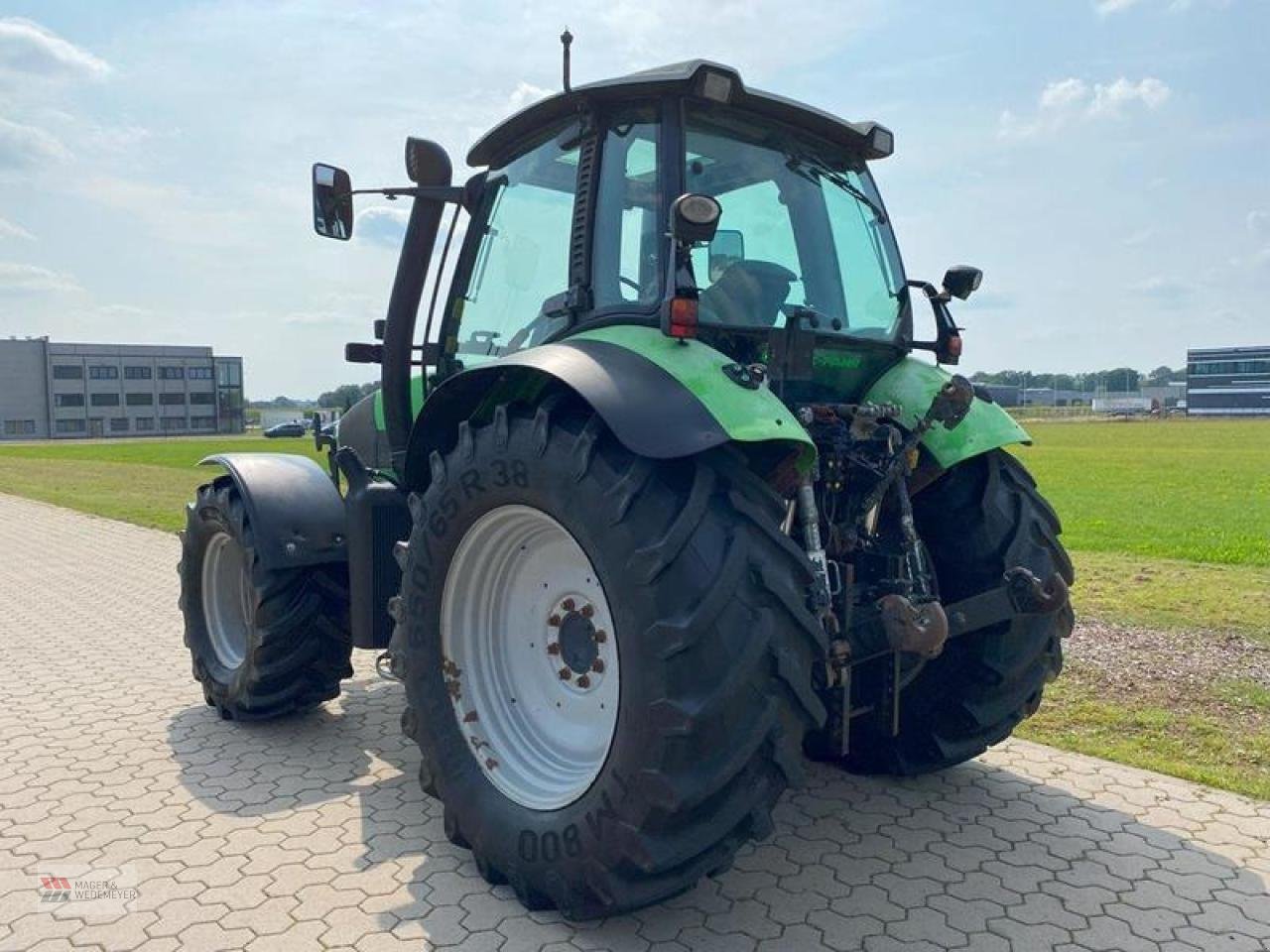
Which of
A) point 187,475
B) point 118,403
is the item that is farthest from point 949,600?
point 118,403

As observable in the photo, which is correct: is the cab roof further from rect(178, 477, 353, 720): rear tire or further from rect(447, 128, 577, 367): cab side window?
rect(178, 477, 353, 720): rear tire

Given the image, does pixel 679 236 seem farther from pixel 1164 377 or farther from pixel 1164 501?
pixel 1164 377

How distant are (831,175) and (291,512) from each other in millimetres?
2983

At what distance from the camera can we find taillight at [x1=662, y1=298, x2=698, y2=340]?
9.83 ft

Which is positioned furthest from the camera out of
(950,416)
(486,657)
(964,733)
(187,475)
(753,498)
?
(187,475)

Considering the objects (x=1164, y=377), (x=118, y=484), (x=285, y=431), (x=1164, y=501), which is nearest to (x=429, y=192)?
(x=1164, y=501)

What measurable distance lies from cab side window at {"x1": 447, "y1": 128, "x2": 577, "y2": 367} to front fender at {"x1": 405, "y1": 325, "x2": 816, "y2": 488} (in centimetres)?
61

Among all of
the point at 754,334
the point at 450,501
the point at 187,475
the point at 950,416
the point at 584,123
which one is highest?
the point at 584,123

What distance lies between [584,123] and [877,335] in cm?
145

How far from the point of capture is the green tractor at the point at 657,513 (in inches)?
105

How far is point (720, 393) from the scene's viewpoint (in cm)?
283

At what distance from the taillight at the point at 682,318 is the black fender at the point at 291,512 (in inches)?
98.1

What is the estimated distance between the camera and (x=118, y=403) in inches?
3314

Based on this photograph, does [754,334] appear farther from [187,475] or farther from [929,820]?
[187,475]
